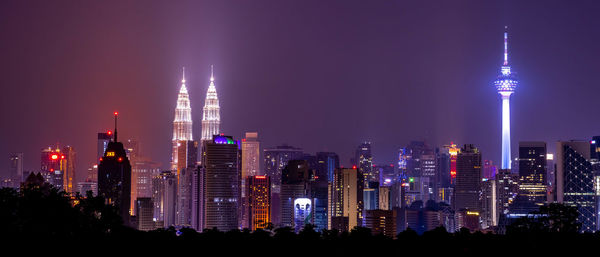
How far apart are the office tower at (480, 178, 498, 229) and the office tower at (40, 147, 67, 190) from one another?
49691 millimetres

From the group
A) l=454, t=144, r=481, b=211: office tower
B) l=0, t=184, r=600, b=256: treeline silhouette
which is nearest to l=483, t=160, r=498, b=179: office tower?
l=454, t=144, r=481, b=211: office tower

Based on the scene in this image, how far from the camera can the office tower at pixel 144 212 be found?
91750 millimetres

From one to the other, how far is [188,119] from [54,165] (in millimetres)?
24667

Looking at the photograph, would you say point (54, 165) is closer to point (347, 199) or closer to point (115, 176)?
point (115, 176)

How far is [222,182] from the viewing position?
104875mm

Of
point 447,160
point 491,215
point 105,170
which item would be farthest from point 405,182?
point 105,170

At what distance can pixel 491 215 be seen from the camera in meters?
112

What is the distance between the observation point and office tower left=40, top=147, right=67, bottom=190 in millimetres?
106875

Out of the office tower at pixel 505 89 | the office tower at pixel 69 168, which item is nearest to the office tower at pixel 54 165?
the office tower at pixel 69 168

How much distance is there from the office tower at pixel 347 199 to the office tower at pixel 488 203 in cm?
1576

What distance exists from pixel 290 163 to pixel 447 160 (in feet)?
117

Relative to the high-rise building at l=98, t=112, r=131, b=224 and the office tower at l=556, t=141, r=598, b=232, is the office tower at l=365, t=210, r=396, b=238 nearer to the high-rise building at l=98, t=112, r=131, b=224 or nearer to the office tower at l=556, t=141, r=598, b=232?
the office tower at l=556, t=141, r=598, b=232

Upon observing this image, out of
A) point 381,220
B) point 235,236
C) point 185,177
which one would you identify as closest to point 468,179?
point 381,220

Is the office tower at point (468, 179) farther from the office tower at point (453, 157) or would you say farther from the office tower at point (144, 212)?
the office tower at point (144, 212)
